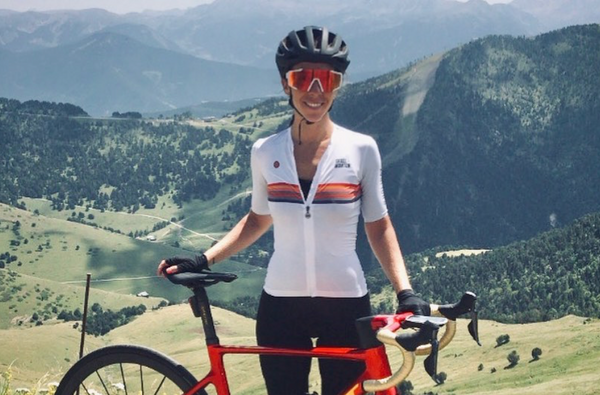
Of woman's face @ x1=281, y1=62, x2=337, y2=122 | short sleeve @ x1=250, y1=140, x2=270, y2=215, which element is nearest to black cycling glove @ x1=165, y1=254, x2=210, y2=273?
short sleeve @ x1=250, y1=140, x2=270, y2=215

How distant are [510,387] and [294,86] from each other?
12298 cm

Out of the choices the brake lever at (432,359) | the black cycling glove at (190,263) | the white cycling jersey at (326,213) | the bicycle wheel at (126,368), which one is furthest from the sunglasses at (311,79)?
the bicycle wheel at (126,368)

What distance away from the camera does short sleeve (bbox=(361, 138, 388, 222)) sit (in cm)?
798

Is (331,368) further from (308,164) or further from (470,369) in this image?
(470,369)

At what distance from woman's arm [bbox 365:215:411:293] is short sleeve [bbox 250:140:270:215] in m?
1.22

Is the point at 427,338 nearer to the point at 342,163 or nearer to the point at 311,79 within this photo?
the point at 342,163

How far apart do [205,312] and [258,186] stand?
1504 millimetres

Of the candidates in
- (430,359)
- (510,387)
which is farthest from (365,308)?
(510,387)

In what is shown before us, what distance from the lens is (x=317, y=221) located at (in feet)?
25.8

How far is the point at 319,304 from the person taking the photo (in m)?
8.08

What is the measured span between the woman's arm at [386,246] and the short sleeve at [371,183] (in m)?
0.11

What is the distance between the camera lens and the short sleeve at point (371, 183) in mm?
7980

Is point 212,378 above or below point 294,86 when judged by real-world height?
below

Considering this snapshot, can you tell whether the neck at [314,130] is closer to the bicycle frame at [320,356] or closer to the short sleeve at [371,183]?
the short sleeve at [371,183]
